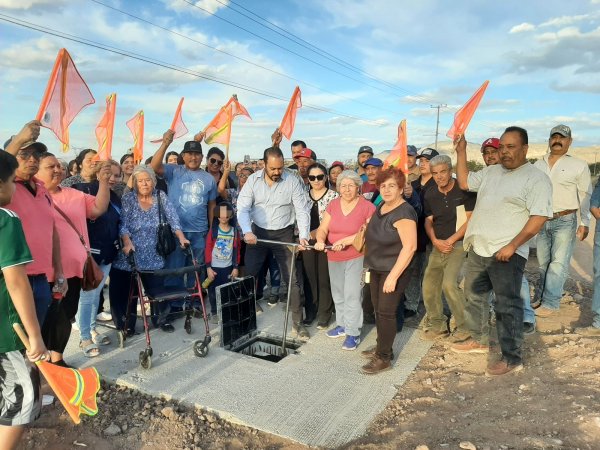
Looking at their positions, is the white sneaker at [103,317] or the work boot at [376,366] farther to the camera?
the white sneaker at [103,317]

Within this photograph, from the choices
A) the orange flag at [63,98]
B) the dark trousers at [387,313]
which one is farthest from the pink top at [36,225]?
the dark trousers at [387,313]

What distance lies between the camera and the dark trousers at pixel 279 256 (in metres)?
5.36

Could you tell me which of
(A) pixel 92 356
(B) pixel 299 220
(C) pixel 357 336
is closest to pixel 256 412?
(C) pixel 357 336

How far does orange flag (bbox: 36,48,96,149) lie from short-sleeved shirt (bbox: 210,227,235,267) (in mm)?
2277

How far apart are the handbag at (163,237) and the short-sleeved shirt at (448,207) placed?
9.76ft

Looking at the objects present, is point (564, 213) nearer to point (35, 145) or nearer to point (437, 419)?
point (437, 419)

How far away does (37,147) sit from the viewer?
10.9ft

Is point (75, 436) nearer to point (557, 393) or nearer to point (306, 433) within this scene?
point (306, 433)

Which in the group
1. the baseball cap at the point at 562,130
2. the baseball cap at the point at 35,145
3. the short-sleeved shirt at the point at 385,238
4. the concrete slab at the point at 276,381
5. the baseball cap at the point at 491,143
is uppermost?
the baseball cap at the point at 562,130

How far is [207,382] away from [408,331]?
102 inches

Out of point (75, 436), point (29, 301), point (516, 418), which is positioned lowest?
point (75, 436)

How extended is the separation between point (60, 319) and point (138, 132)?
348 centimetres

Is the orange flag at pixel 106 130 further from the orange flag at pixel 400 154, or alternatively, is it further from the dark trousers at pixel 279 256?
the orange flag at pixel 400 154

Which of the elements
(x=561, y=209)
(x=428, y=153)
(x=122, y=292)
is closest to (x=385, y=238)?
(x=428, y=153)
